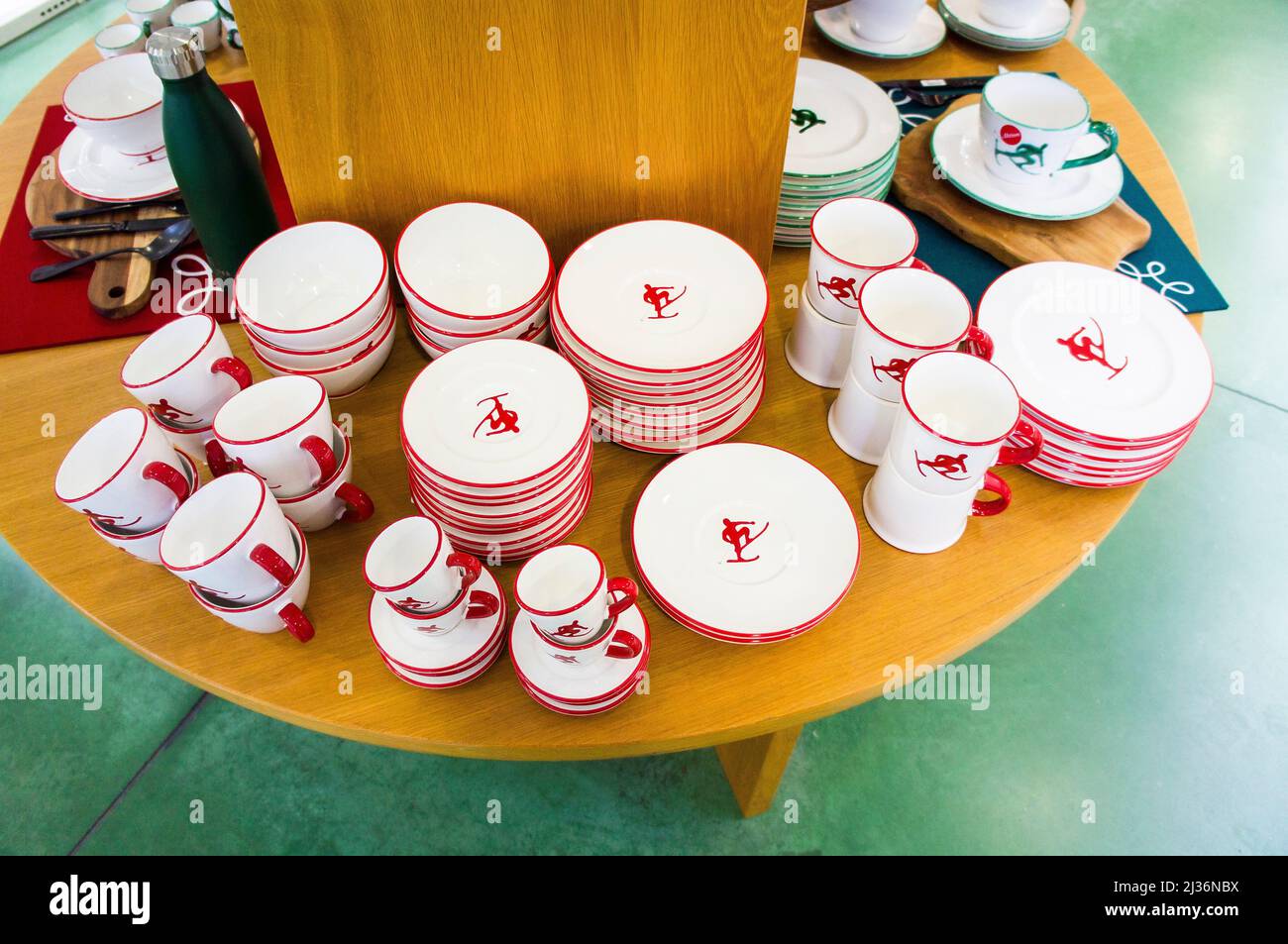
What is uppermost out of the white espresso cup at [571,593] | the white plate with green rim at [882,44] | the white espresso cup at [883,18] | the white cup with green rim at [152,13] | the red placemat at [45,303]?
the white cup with green rim at [152,13]

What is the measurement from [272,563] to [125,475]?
190 mm

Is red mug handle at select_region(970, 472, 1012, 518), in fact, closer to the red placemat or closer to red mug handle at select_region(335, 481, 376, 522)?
red mug handle at select_region(335, 481, 376, 522)

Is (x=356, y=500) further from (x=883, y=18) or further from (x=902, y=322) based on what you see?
(x=883, y=18)

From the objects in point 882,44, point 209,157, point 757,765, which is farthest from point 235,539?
point 882,44

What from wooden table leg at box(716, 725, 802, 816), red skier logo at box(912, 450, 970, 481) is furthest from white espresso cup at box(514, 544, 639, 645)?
wooden table leg at box(716, 725, 802, 816)

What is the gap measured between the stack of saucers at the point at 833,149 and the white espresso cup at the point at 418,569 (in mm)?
745

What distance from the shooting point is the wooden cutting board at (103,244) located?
4.34 ft

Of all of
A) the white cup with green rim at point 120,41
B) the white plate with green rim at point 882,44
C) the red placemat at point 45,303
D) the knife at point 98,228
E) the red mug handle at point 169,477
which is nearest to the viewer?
the red mug handle at point 169,477

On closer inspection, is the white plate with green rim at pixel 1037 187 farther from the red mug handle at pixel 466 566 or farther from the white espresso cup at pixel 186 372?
the white espresso cup at pixel 186 372

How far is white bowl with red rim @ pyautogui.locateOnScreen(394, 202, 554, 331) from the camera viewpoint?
1157 mm

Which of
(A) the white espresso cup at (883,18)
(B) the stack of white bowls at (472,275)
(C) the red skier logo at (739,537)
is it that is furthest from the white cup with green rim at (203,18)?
(C) the red skier logo at (739,537)

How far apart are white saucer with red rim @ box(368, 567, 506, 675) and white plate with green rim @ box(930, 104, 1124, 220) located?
39.8 inches

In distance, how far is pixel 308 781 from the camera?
1.83 meters
